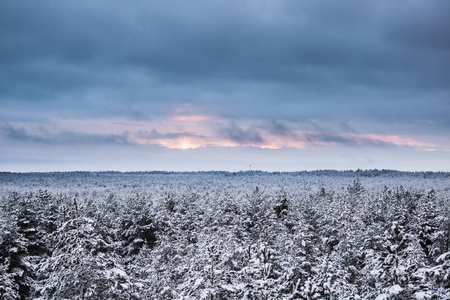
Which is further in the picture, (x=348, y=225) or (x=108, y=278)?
(x=348, y=225)

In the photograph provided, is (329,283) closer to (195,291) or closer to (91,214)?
(195,291)

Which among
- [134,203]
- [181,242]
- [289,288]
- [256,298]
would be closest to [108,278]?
[256,298]

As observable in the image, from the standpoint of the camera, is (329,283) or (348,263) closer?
(329,283)

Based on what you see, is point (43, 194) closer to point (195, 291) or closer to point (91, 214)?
point (91, 214)

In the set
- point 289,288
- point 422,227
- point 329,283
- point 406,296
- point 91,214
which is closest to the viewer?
point 406,296

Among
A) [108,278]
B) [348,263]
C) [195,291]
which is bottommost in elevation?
[348,263]

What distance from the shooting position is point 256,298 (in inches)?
593

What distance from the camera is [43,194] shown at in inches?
1900

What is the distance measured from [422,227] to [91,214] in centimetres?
3974

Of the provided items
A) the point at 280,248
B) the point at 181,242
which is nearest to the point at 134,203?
the point at 181,242

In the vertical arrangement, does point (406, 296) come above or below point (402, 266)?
below

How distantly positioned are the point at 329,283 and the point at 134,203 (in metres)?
40.0

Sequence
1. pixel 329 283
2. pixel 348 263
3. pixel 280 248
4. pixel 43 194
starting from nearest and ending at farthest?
pixel 329 283
pixel 280 248
pixel 348 263
pixel 43 194

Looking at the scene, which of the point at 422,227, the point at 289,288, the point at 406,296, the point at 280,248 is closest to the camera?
the point at 406,296
